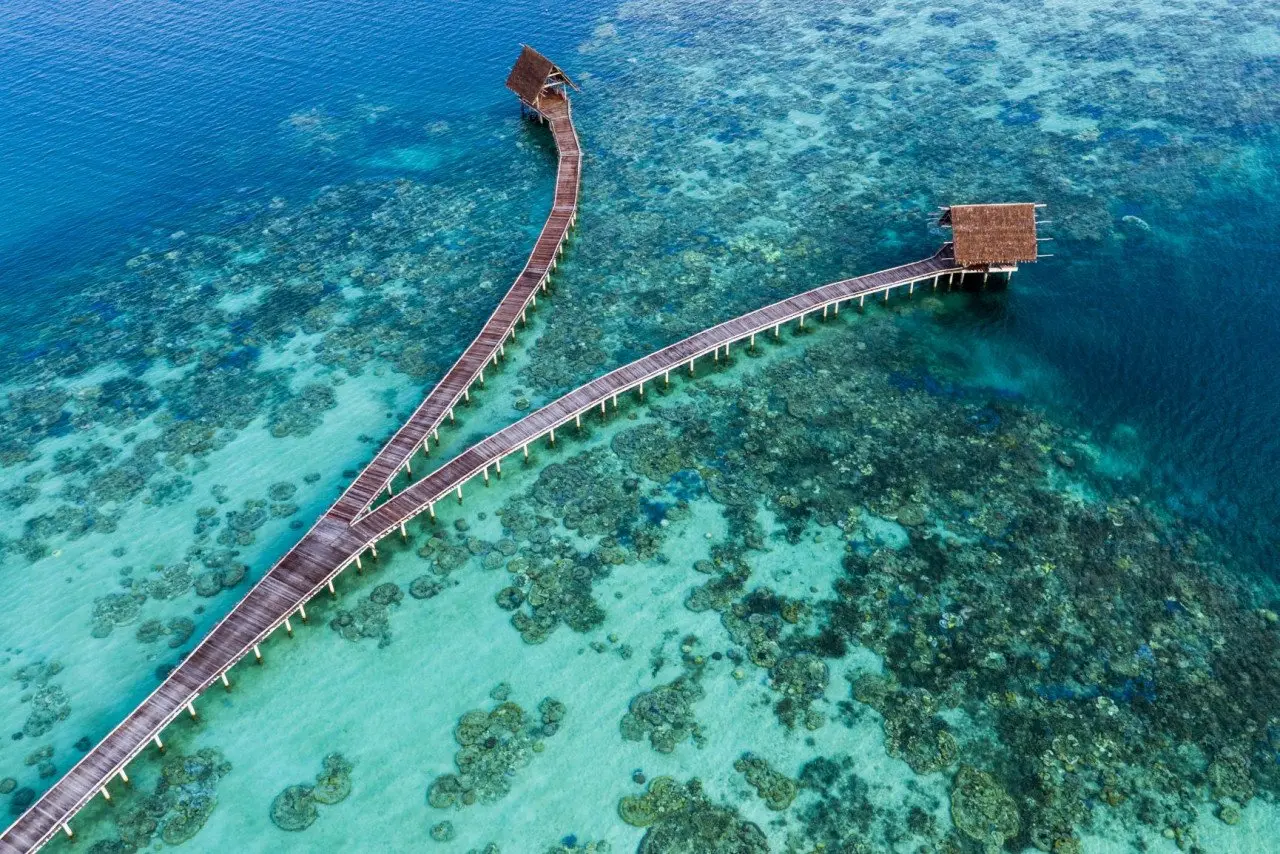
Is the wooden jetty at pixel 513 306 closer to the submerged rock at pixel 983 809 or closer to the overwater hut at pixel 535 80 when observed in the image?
the overwater hut at pixel 535 80

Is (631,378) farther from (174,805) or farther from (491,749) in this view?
(174,805)

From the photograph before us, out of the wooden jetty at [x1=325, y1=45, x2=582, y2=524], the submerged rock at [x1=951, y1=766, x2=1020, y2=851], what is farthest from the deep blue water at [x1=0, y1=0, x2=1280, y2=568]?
the submerged rock at [x1=951, y1=766, x2=1020, y2=851]

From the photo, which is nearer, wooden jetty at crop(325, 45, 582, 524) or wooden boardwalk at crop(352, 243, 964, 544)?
wooden boardwalk at crop(352, 243, 964, 544)

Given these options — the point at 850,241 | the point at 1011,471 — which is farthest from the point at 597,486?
the point at 850,241

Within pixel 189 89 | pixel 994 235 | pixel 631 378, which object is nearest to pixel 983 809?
pixel 631 378

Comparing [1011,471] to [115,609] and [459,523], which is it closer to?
[459,523]

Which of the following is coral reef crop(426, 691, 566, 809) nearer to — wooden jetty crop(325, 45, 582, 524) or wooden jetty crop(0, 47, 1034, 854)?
wooden jetty crop(0, 47, 1034, 854)

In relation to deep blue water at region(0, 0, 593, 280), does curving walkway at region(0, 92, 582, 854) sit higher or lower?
lower
